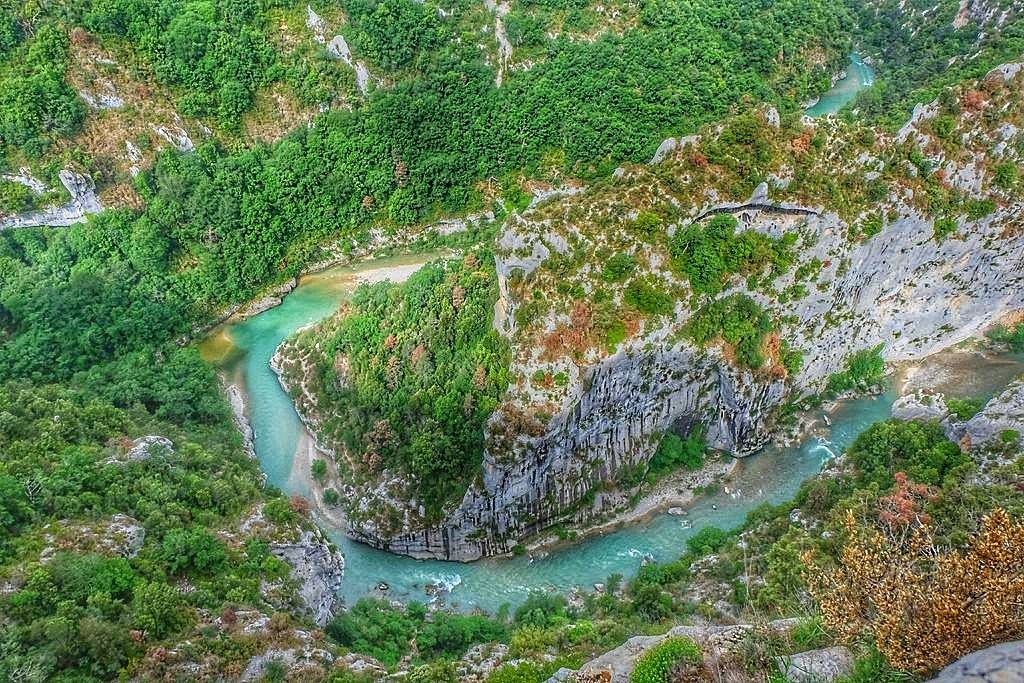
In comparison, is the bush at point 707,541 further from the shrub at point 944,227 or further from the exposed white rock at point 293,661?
the shrub at point 944,227

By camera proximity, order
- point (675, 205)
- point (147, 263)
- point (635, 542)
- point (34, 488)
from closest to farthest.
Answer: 1. point (34, 488)
2. point (675, 205)
3. point (635, 542)
4. point (147, 263)

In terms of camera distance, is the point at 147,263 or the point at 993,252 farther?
the point at 147,263

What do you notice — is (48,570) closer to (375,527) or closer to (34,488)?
(34,488)

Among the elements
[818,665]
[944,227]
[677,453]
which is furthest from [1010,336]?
[818,665]

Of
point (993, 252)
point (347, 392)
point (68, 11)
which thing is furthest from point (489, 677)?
point (68, 11)

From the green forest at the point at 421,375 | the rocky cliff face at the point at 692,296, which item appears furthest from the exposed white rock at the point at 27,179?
the rocky cliff face at the point at 692,296

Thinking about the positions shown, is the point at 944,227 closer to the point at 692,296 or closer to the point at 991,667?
the point at 692,296

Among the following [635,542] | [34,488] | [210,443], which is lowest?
[635,542]
